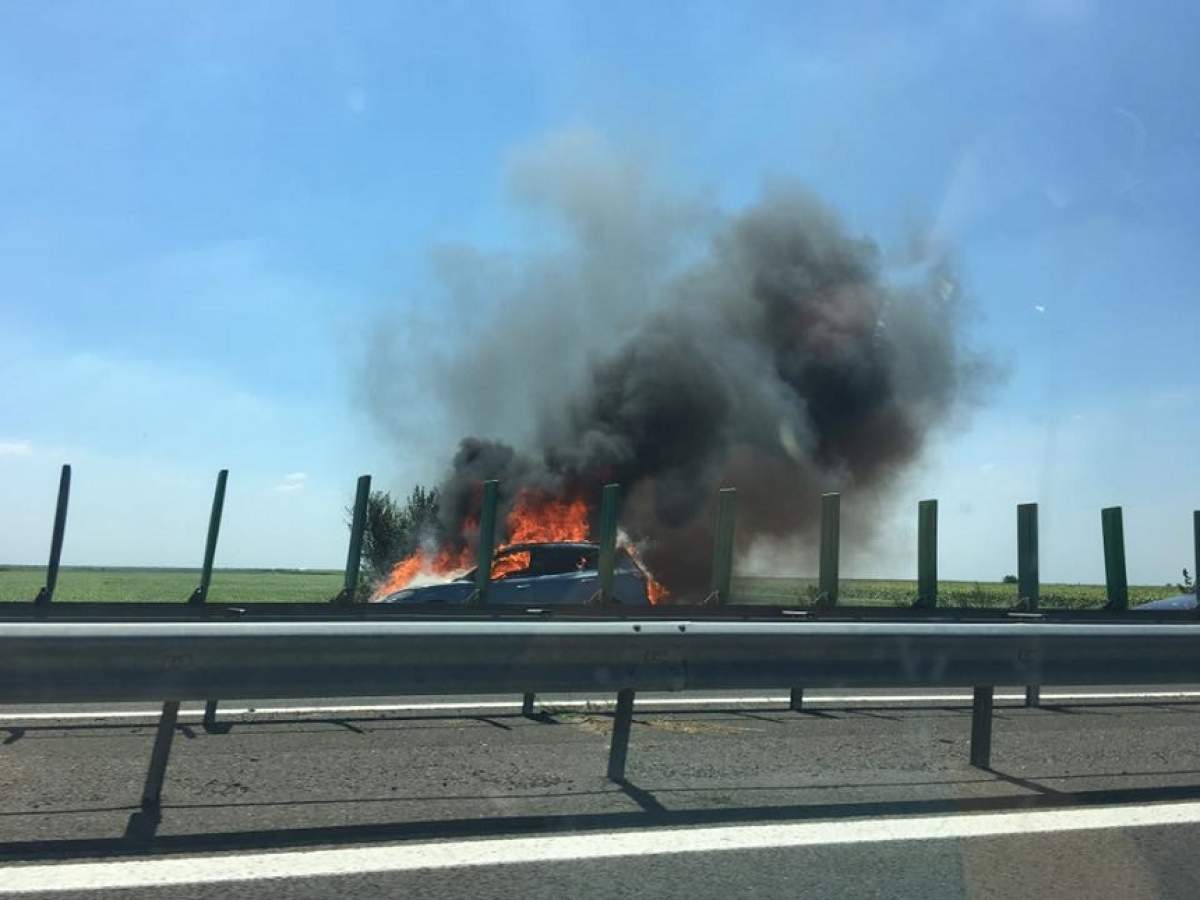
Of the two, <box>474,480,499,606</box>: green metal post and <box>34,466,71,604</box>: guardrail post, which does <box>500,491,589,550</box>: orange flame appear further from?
<box>34,466,71,604</box>: guardrail post

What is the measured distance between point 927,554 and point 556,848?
967cm

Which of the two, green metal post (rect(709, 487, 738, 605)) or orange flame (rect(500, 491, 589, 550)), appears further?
orange flame (rect(500, 491, 589, 550))

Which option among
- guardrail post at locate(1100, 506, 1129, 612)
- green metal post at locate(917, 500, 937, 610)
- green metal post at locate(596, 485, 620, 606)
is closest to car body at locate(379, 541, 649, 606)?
green metal post at locate(596, 485, 620, 606)

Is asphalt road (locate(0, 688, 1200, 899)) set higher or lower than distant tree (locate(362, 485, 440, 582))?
lower

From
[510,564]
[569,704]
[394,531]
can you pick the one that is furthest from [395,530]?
[569,704]

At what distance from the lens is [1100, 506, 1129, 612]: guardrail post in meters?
13.9

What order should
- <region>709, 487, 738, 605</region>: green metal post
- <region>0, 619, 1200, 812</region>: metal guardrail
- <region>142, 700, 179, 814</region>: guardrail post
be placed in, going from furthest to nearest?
<region>709, 487, 738, 605</region>: green metal post < <region>142, 700, 179, 814</region>: guardrail post < <region>0, 619, 1200, 812</region>: metal guardrail

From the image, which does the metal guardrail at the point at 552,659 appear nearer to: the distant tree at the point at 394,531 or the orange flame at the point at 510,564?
the orange flame at the point at 510,564

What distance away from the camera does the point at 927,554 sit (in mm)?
13141

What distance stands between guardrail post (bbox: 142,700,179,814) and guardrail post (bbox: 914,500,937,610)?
973 cm

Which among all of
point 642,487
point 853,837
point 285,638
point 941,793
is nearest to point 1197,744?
point 941,793

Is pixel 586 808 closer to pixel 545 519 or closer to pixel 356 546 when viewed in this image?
pixel 356 546

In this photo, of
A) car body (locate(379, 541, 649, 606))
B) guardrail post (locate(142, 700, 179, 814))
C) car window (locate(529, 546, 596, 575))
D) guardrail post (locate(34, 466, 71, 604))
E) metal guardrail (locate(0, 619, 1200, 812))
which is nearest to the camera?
metal guardrail (locate(0, 619, 1200, 812))

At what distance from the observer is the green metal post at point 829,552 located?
41.0 ft
